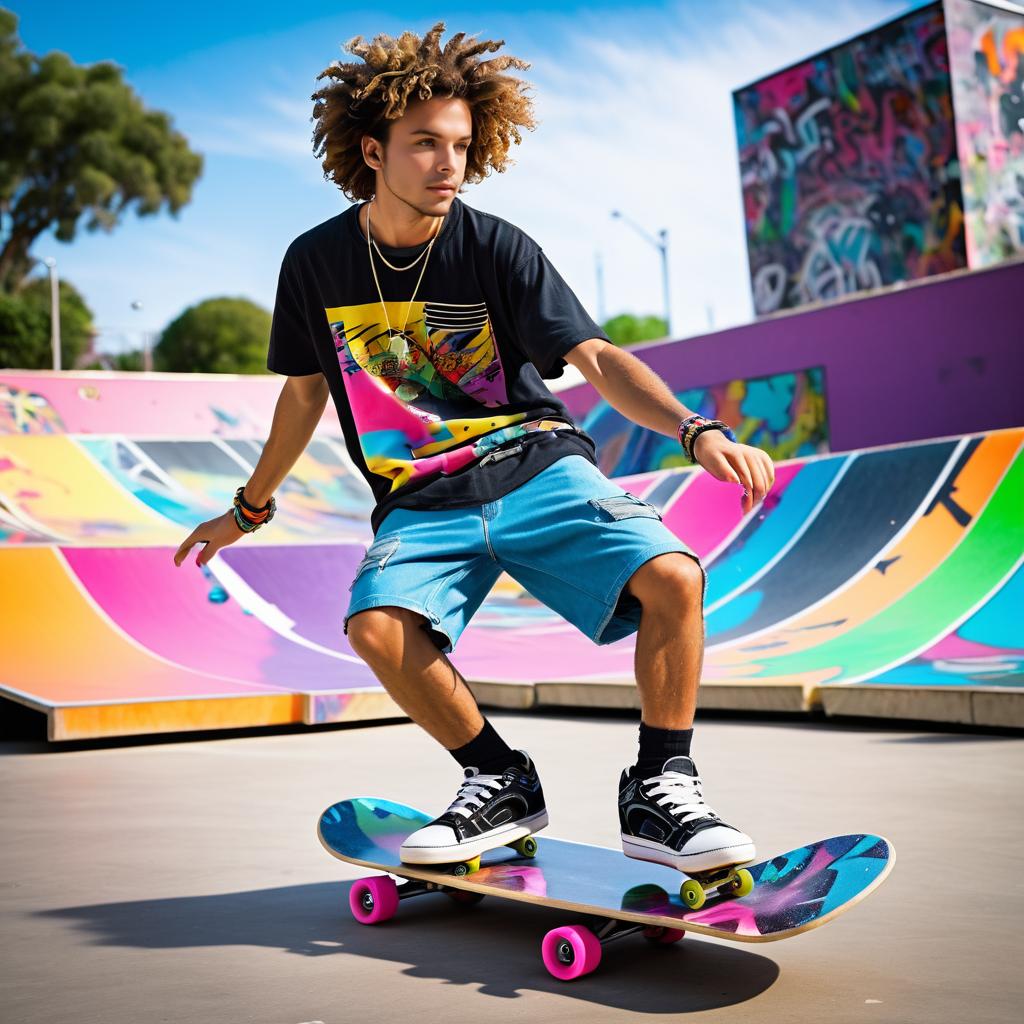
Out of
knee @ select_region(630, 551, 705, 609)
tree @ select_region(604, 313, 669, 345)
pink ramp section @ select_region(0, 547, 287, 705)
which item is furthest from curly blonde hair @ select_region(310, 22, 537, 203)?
tree @ select_region(604, 313, 669, 345)

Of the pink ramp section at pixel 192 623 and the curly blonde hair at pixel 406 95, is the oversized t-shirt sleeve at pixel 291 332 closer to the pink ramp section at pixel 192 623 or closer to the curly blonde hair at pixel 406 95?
the curly blonde hair at pixel 406 95

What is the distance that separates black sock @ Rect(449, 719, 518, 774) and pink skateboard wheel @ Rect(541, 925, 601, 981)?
0.53 metres

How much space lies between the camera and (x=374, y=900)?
3166mm

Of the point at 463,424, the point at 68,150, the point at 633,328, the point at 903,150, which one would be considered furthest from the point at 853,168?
the point at 633,328

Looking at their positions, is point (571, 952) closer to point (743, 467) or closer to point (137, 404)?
point (743, 467)

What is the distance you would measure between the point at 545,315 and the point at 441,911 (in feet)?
5.07

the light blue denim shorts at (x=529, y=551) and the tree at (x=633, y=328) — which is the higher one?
the tree at (x=633, y=328)

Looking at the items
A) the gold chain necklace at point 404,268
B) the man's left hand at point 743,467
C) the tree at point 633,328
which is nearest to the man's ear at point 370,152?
the gold chain necklace at point 404,268

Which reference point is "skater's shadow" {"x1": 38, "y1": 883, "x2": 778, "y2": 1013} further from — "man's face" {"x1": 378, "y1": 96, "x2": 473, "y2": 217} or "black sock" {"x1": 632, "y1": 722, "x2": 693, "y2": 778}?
"man's face" {"x1": 378, "y1": 96, "x2": 473, "y2": 217}

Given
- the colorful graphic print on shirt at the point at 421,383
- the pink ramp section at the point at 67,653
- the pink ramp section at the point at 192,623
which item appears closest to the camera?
the colorful graphic print on shirt at the point at 421,383

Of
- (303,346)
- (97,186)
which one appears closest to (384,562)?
(303,346)

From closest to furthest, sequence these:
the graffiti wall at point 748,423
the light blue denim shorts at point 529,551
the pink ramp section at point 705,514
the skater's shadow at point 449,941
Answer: the skater's shadow at point 449,941, the light blue denim shorts at point 529,551, the pink ramp section at point 705,514, the graffiti wall at point 748,423

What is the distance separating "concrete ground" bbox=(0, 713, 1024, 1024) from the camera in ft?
8.21

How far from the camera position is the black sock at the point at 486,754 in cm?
313
